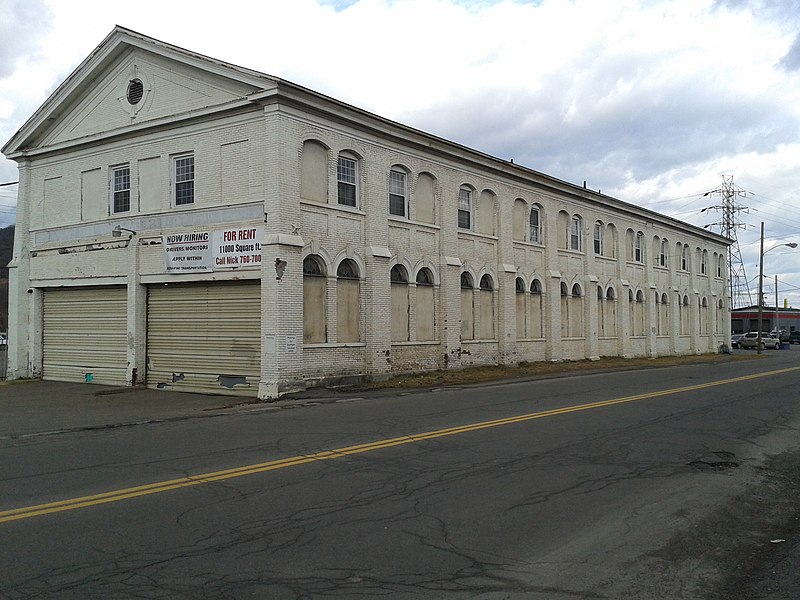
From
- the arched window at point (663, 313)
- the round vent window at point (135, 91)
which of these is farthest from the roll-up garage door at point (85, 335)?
the arched window at point (663, 313)

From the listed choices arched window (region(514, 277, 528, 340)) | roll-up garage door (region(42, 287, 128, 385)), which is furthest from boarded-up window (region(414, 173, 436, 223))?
roll-up garage door (region(42, 287, 128, 385))

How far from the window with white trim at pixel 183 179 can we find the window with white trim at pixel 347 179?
437cm

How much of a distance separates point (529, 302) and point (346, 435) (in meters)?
20.7

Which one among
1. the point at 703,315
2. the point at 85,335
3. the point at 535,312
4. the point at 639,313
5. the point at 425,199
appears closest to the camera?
the point at 85,335

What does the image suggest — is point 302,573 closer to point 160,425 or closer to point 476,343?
point 160,425

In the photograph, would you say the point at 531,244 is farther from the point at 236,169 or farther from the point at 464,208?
the point at 236,169

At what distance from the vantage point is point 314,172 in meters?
20.7

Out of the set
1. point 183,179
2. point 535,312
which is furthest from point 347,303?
point 535,312

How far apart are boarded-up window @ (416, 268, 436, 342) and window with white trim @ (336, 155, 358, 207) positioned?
428 cm

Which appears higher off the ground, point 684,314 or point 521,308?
point 684,314

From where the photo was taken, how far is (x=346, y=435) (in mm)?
11859

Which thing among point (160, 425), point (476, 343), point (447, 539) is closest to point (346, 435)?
point (160, 425)

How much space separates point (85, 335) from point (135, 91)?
8185mm

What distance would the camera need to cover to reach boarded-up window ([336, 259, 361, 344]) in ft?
70.1
